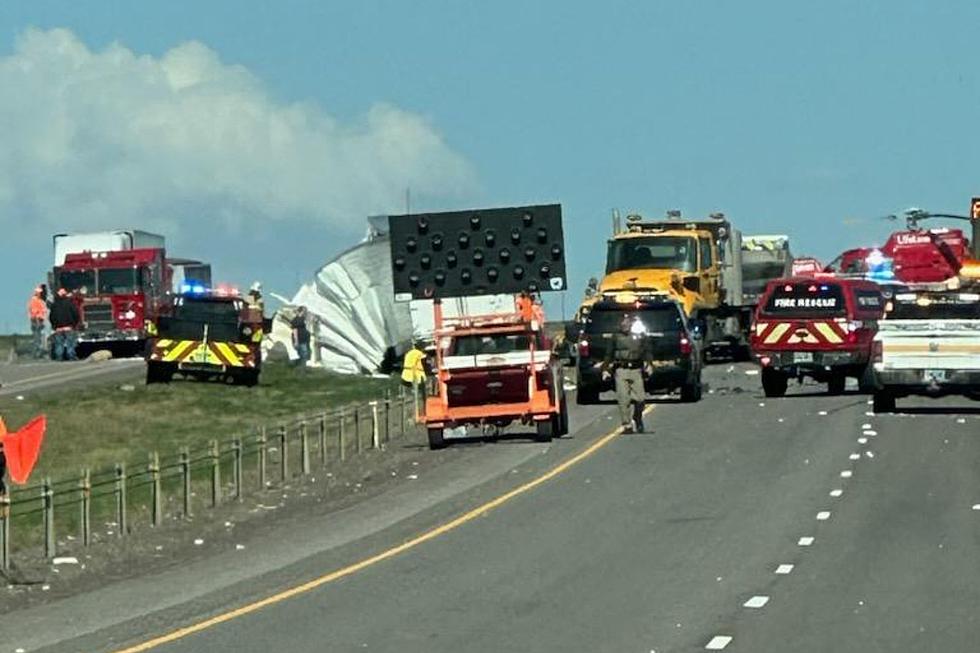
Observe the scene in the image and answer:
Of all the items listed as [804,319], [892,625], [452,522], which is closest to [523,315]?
[804,319]

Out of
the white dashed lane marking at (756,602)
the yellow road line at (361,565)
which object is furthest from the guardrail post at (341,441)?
the white dashed lane marking at (756,602)

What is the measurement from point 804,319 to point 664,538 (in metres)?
23.2

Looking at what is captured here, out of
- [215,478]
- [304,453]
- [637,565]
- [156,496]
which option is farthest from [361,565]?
[304,453]

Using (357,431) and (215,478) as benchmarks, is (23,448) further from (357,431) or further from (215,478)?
(357,431)

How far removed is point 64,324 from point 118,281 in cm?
245

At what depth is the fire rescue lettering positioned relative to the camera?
48.3 metres

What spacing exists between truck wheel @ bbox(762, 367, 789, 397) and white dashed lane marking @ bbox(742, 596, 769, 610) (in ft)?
92.6

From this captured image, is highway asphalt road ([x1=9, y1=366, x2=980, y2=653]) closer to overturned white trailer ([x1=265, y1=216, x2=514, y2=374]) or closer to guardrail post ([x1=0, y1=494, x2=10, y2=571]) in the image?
guardrail post ([x1=0, y1=494, x2=10, y2=571])

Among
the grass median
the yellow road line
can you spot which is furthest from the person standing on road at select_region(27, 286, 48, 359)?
the yellow road line

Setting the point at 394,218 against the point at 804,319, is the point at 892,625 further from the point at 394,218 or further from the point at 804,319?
the point at 804,319

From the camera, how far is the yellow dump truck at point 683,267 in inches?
2197

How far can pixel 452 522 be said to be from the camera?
2744 cm

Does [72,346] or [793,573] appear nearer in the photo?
[793,573]

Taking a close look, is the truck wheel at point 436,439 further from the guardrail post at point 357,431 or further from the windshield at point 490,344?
the windshield at point 490,344
